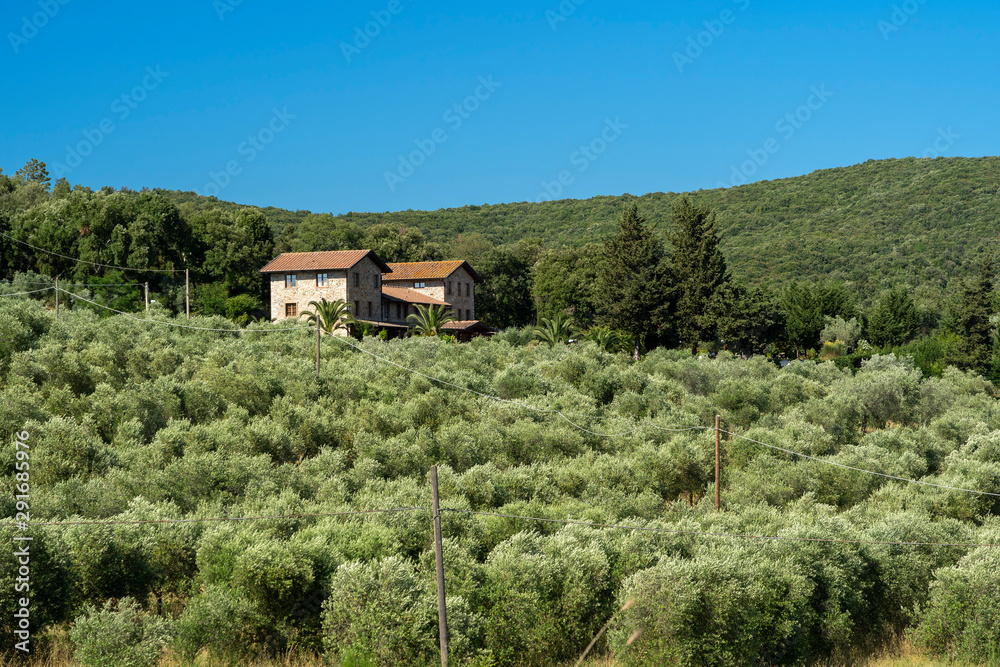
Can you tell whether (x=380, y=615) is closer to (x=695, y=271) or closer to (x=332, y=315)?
(x=332, y=315)

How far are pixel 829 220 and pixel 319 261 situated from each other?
85820 millimetres

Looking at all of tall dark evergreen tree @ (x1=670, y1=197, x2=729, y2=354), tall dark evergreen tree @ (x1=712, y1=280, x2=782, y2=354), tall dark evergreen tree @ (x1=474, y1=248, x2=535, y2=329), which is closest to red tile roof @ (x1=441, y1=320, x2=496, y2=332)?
tall dark evergreen tree @ (x1=474, y1=248, x2=535, y2=329)

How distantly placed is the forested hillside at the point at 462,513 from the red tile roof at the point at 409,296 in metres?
26.3

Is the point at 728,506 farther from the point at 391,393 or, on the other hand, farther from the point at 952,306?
the point at 952,306

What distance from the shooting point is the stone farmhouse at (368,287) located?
5409 centimetres

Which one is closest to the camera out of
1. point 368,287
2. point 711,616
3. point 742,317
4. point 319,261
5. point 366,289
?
point 711,616

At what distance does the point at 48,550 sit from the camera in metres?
11.4

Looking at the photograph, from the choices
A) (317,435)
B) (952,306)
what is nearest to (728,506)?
(317,435)

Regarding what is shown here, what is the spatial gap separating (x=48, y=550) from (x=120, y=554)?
1.13 m

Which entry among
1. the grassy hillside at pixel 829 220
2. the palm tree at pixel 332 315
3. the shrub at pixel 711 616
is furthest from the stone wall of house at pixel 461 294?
the shrub at pixel 711 616

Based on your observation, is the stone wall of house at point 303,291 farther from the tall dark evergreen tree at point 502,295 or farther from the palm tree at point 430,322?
the tall dark evergreen tree at point 502,295

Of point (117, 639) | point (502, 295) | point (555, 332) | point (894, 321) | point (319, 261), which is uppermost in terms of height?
point (319, 261)

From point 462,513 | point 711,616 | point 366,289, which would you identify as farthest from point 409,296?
point 711,616

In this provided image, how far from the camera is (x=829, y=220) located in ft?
381
